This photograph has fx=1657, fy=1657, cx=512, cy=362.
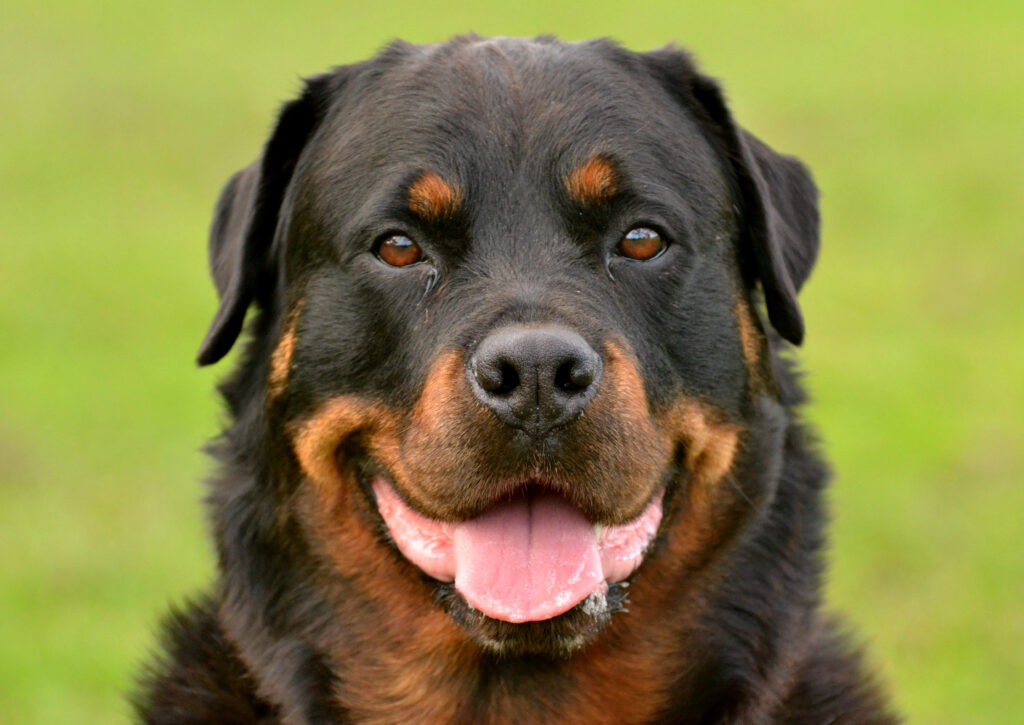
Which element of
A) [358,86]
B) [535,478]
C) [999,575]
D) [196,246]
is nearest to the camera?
[535,478]

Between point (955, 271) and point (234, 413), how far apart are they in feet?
32.3

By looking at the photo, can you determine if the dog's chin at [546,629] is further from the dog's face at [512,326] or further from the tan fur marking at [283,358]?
the tan fur marking at [283,358]

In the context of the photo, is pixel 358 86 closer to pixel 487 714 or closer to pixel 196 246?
pixel 487 714

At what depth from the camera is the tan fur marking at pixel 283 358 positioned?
15.0 ft

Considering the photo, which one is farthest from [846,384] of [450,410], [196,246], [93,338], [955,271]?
[450,410]

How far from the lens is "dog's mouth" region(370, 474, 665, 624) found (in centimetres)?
409

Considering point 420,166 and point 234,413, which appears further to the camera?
point 234,413

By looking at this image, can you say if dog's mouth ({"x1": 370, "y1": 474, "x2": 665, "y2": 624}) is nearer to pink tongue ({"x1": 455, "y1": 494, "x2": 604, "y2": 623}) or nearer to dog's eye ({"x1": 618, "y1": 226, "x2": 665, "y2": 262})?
pink tongue ({"x1": 455, "y1": 494, "x2": 604, "y2": 623})

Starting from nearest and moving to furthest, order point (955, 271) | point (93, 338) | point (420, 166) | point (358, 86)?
1. point (420, 166)
2. point (358, 86)
3. point (93, 338)
4. point (955, 271)

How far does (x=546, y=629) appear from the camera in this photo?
13.5ft

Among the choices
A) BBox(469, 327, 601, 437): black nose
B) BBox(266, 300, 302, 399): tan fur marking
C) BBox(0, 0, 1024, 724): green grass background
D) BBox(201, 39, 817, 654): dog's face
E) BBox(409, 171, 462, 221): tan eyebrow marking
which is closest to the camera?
BBox(469, 327, 601, 437): black nose

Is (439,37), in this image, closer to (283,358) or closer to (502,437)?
(283,358)

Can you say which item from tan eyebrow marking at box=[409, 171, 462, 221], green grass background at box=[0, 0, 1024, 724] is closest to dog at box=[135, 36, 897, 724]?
tan eyebrow marking at box=[409, 171, 462, 221]

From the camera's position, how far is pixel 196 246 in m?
14.6
